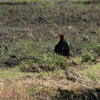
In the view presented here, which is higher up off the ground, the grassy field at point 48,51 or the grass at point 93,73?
the grass at point 93,73

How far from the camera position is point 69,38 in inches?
410

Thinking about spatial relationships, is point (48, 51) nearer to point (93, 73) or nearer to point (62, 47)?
point (62, 47)

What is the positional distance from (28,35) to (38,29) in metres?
1.15

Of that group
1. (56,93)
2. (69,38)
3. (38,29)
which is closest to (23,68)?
(56,93)

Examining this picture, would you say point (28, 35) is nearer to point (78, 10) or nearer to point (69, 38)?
point (69, 38)

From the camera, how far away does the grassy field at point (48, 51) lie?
5676 millimetres

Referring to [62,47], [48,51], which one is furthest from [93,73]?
[48,51]

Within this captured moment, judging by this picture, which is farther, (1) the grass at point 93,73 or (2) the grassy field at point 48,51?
(1) the grass at point 93,73

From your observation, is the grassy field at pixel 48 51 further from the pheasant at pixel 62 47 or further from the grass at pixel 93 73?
the pheasant at pixel 62 47

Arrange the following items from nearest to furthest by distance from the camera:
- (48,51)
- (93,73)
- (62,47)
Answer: (93,73)
(62,47)
(48,51)

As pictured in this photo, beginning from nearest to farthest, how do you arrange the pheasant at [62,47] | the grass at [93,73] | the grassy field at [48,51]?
the grassy field at [48,51], the grass at [93,73], the pheasant at [62,47]

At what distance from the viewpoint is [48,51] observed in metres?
8.96

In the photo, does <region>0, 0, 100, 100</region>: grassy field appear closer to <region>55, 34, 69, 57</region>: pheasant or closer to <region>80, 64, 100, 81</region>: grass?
<region>80, 64, 100, 81</region>: grass

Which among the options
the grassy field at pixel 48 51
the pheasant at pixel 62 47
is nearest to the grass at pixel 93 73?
the grassy field at pixel 48 51
